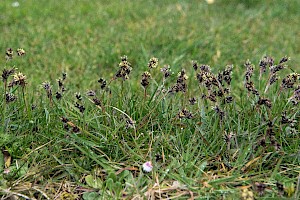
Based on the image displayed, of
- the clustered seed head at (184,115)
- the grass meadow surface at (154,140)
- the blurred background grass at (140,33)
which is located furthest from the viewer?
the blurred background grass at (140,33)

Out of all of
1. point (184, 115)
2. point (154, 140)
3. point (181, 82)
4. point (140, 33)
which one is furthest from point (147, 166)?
point (140, 33)

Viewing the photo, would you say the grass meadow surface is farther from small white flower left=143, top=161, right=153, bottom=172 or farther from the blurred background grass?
the blurred background grass

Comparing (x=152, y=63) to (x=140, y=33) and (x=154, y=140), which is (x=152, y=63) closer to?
(x=154, y=140)

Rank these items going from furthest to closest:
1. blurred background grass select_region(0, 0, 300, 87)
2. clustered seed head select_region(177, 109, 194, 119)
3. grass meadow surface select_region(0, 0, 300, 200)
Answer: blurred background grass select_region(0, 0, 300, 87), clustered seed head select_region(177, 109, 194, 119), grass meadow surface select_region(0, 0, 300, 200)

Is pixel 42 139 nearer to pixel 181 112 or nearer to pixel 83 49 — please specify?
pixel 181 112

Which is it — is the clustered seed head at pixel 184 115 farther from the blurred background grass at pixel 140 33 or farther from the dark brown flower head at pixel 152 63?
the blurred background grass at pixel 140 33

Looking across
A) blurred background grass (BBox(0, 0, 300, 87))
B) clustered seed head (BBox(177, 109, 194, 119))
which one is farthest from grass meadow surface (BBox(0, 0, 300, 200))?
blurred background grass (BBox(0, 0, 300, 87))

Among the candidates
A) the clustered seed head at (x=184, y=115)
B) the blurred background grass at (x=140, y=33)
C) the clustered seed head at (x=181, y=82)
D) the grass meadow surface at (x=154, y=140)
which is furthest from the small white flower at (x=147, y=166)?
the blurred background grass at (x=140, y=33)

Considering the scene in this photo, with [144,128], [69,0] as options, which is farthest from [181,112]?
[69,0]
